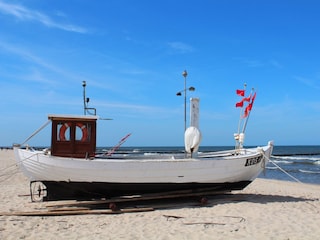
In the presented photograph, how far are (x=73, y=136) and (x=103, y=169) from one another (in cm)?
145

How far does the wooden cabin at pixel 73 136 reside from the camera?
1093 cm

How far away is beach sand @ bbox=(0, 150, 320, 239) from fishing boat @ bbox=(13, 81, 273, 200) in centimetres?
75

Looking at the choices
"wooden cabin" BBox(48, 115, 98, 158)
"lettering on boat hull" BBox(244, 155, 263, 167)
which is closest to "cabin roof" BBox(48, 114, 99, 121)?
"wooden cabin" BBox(48, 115, 98, 158)

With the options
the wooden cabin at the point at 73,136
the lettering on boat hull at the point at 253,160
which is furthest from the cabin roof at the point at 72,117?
the lettering on boat hull at the point at 253,160

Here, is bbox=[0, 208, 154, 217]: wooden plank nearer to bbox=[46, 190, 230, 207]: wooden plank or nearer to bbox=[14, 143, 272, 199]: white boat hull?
bbox=[46, 190, 230, 207]: wooden plank

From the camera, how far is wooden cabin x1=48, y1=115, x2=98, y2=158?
10.9m

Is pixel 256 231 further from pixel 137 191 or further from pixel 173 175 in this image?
pixel 137 191

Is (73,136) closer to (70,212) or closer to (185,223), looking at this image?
(70,212)

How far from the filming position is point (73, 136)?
36.1 feet

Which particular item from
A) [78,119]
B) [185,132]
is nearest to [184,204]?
[185,132]

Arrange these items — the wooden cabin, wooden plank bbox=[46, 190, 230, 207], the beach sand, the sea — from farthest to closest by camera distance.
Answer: the sea, the wooden cabin, wooden plank bbox=[46, 190, 230, 207], the beach sand

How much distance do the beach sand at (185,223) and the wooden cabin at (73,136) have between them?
191 cm

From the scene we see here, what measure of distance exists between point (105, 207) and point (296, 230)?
5.59 meters

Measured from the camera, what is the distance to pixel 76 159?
412 inches
